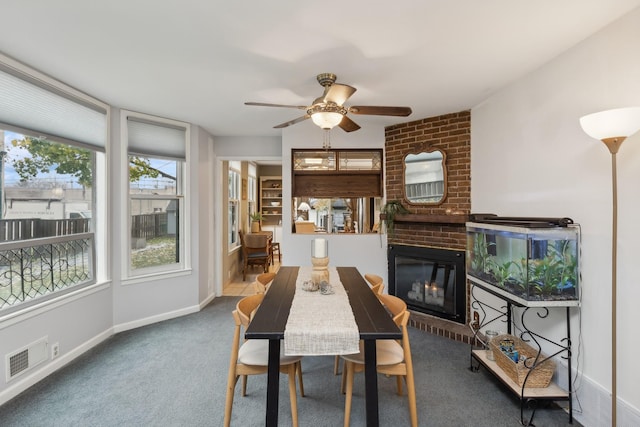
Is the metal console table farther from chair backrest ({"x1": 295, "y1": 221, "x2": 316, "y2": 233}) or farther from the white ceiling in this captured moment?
chair backrest ({"x1": 295, "y1": 221, "x2": 316, "y2": 233})

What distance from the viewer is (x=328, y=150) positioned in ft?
13.0

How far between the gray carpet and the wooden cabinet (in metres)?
5.00

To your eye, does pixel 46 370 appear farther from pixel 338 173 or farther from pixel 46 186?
pixel 338 173

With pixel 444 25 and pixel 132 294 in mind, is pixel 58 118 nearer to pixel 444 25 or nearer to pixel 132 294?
pixel 132 294

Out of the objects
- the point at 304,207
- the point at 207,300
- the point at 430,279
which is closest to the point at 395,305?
the point at 430,279

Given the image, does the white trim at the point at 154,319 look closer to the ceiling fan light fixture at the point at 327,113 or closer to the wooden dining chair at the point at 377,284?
the wooden dining chair at the point at 377,284

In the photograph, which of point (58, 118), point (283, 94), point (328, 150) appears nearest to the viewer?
point (58, 118)

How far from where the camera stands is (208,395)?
213 cm

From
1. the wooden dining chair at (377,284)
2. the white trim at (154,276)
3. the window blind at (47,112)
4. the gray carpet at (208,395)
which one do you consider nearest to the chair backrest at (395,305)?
the wooden dining chair at (377,284)

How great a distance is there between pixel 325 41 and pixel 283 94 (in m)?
0.95

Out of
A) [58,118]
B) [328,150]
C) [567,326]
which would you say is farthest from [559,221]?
[58,118]

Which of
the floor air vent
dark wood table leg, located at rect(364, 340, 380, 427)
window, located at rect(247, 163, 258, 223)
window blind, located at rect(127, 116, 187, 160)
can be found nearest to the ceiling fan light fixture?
dark wood table leg, located at rect(364, 340, 380, 427)

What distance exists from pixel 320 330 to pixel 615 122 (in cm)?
182

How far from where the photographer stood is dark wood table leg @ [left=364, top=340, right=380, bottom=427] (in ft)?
5.02
